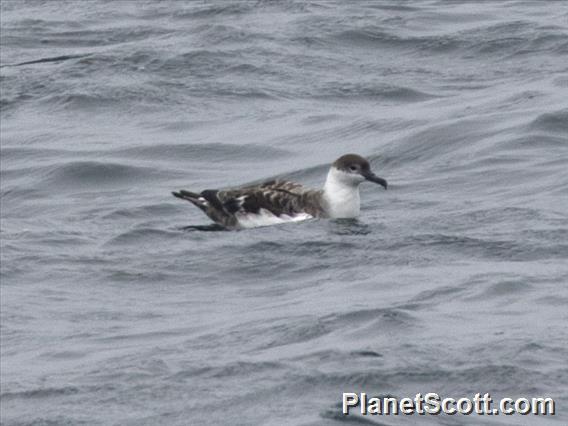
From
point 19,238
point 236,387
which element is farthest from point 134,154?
point 236,387

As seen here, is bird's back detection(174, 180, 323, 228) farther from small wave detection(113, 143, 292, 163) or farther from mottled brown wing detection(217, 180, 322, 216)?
small wave detection(113, 143, 292, 163)

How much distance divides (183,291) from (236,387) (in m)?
3.05

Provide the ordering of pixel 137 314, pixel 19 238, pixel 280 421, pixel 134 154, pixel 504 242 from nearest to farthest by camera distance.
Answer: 1. pixel 280 421
2. pixel 137 314
3. pixel 504 242
4. pixel 19 238
5. pixel 134 154

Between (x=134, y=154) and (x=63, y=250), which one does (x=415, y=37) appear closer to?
(x=134, y=154)

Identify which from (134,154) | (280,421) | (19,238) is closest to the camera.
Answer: (280,421)

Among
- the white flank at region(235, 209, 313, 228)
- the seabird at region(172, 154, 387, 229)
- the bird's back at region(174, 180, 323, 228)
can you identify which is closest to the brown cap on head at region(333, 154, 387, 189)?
the seabird at region(172, 154, 387, 229)

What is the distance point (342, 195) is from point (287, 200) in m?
0.50

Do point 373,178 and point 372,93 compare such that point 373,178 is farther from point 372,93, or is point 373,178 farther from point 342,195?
point 372,93

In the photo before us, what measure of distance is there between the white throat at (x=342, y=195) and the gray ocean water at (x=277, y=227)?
0.20 m

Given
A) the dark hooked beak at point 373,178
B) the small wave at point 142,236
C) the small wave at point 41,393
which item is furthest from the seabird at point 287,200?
the small wave at point 41,393

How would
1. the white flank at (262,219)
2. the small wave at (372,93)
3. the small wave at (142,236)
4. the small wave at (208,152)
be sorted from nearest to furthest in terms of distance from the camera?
the small wave at (142,236) < the white flank at (262,219) < the small wave at (208,152) < the small wave at (372,93)

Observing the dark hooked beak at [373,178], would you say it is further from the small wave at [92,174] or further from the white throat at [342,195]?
the small wave at [92,174]

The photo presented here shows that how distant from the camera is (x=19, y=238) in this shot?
18.3 meters

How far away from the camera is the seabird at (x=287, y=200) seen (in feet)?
60.8
